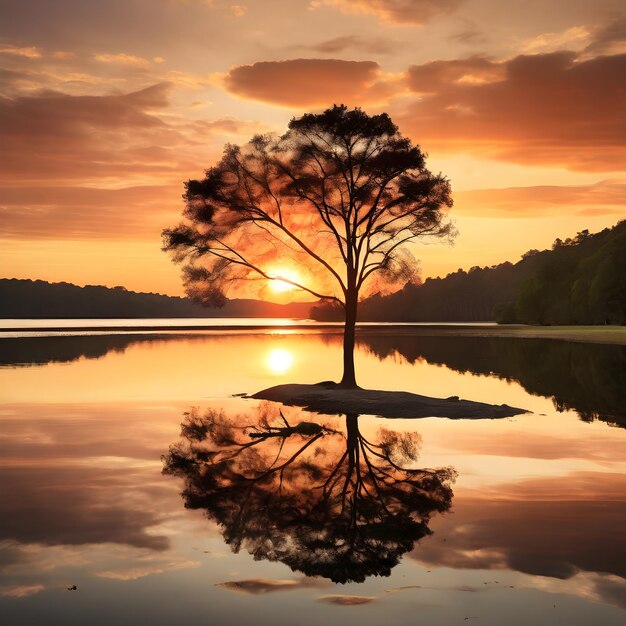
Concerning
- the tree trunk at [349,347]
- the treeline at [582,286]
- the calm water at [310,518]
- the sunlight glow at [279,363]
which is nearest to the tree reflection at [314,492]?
the calm water at [310,518]

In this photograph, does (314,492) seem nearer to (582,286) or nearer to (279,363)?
(279,363)

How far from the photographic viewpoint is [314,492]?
16.7 m

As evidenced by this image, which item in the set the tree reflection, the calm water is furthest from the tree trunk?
the tree reflection

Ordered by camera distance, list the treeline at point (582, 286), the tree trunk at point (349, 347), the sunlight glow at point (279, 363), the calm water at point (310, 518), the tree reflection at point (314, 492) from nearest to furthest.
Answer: the calm water at point (310, 518) < the tree reflection at point (314, 492) < the tree trunk at point (349, 347) < the sunlight glow at point (279, 363) < the treeline at point (582, 286)

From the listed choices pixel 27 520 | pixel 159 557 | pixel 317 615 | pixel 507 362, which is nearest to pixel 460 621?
pixel 317 615

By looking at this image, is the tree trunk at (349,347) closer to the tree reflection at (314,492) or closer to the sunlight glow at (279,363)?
the tree reflection at (314,492)

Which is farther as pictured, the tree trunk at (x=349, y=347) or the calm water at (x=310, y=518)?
the tree trunk at (x=349, y=347)

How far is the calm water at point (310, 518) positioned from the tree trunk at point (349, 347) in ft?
22.2

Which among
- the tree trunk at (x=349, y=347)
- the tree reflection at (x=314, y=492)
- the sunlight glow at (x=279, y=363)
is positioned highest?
the tree trunk at (x=349, y=347)

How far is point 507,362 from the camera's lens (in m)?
66.4

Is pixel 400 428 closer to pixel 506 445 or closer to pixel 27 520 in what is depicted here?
pixel 506 445

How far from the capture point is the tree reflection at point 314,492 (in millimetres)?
12352

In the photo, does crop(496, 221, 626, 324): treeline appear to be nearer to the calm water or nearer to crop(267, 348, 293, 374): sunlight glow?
crop(267, 348, 293, 374): sunlight glow

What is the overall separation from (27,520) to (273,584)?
5844 mm
